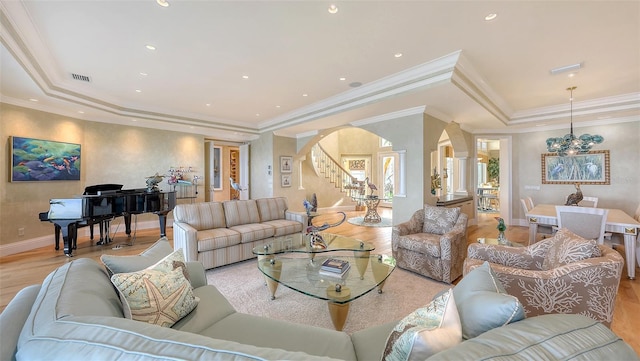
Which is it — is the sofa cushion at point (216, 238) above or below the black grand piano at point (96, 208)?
below

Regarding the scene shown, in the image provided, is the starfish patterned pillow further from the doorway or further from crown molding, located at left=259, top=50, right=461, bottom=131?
the doorway

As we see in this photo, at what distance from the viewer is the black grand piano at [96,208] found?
12.7 ft

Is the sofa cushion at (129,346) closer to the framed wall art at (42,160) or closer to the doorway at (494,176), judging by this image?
the framed wall art at (42,160)

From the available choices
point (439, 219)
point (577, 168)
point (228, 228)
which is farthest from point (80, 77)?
point (577, 168)

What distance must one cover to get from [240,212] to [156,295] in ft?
9.67

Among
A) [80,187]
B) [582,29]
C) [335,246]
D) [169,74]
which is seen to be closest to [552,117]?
[582,29]

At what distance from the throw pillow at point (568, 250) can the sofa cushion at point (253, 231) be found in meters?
3.38

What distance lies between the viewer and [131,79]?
409cm

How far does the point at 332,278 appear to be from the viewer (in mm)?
2393

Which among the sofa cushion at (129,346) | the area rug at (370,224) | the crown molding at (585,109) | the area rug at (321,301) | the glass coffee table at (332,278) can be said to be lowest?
the area rug at (321,301)

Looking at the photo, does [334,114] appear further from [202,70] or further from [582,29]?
[582,29]

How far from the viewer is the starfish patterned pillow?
1.29m

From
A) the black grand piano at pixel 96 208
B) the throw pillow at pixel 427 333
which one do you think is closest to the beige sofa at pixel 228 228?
the black grand piano at pixel 96 208

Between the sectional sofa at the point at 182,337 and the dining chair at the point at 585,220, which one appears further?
the dining chair at the point at 585,220
